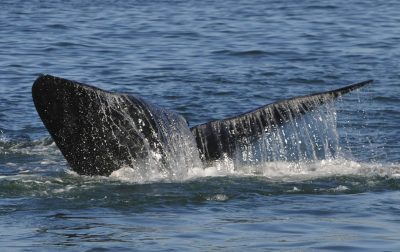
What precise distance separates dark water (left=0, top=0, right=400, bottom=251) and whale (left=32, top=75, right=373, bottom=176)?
289 millimetres

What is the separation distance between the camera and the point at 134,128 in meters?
13.9

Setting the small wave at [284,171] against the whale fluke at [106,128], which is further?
the small wave at [284,171]

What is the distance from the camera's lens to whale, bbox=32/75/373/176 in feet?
43.6

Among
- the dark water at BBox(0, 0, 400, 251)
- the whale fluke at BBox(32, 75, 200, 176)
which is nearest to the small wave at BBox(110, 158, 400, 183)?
the dark water at BBox(0, 0, 400, 251)

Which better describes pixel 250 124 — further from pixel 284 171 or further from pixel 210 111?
pixel 210 111

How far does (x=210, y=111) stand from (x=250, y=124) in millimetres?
6570

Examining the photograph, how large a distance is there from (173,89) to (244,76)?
2079mm

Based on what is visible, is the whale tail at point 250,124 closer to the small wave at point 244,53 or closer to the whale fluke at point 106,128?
the whale fluke at point 106,128

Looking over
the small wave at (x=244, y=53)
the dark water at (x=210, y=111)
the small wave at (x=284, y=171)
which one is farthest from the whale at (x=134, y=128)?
the small wave at (x=244, y=53)

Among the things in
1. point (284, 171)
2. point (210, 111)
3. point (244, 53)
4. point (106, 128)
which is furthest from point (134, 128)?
point (244, 53)

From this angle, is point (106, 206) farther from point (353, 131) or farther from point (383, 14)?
point (383, 14)

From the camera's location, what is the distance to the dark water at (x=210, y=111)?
12.5 meters

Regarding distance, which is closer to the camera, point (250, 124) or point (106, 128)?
point (106, 128)

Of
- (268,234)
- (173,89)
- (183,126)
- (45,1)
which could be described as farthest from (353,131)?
(45,1)
